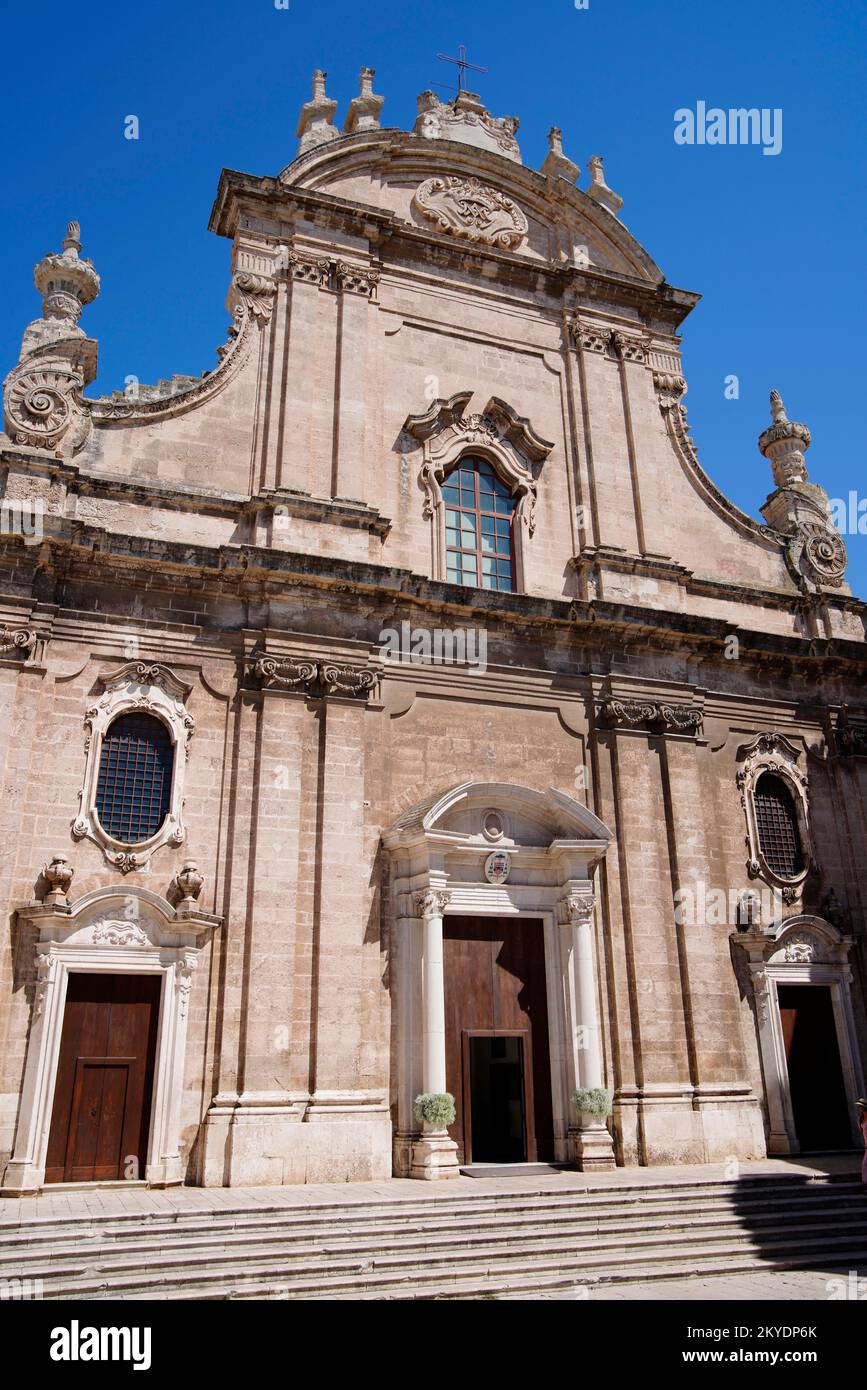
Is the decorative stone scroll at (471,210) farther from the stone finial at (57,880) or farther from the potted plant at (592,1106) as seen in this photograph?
the potted plant at (592,1106)

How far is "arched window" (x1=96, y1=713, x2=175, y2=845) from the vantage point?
562 inches

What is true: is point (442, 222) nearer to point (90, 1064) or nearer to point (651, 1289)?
point (90, 1064)

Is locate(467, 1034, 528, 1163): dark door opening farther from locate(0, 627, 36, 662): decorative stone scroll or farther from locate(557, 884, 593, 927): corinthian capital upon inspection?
locate(0, 627, 36, 662): decorative stone scroll

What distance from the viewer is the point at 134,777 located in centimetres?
1454

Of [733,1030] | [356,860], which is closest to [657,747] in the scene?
[733,1030]

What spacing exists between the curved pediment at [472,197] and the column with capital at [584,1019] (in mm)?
12672

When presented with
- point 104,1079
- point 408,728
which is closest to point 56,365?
point 408,728

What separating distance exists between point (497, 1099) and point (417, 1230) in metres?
6.46

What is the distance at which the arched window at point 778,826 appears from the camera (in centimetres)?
1805

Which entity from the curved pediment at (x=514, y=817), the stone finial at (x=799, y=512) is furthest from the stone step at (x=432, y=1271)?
the stone finial at (x=799, y=512)

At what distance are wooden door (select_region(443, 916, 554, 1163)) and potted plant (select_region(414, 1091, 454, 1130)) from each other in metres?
0.84

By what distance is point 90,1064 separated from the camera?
13.2m

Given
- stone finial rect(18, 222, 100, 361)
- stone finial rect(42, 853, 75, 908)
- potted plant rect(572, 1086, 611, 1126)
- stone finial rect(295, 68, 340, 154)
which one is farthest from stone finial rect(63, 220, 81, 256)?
potted plant rect(572, 1086, 611, 1126)

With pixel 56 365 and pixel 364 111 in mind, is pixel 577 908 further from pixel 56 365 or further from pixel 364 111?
A: pixel 364 111
